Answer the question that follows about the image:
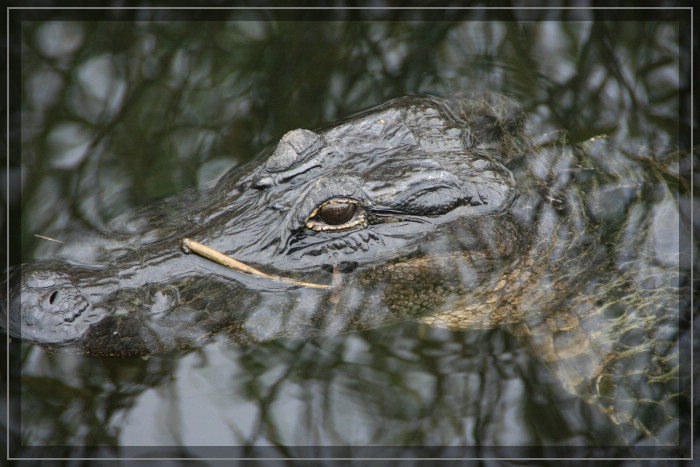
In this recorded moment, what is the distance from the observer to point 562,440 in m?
3.52

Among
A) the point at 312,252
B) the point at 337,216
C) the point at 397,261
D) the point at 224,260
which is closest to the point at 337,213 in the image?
the point at 337,216

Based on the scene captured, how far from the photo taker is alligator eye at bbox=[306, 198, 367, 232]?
318cm

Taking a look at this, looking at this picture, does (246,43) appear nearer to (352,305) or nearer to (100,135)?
(100,135)

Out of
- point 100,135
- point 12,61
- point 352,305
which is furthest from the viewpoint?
point 12,61

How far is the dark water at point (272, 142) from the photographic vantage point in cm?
346

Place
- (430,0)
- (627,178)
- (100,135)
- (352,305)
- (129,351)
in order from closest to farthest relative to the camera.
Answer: (129,351)
(352,305)
(627,178)
(100,135)
(430,0)

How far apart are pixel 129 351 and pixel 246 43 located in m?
2.68

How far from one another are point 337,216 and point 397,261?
43cm

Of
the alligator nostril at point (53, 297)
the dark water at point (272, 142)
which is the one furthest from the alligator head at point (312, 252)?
the dark water at point (272, 142)

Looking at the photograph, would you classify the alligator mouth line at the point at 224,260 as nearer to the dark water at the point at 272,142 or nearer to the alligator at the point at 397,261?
the alligator at the point at 397,261

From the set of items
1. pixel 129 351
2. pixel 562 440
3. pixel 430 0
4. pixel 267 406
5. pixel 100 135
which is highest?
pixel 430 0

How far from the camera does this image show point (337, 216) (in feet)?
10.6

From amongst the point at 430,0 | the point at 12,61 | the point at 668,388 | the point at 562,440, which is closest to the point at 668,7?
the point at 430,0

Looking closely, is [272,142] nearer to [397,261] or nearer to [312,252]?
[312,252]
